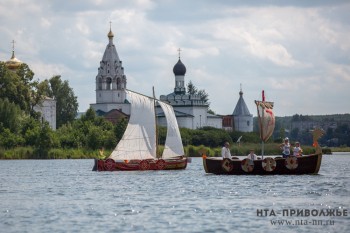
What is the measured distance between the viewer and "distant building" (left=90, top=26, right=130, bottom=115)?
194 metres

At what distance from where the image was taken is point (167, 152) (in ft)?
266

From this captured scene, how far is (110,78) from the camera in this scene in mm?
197125

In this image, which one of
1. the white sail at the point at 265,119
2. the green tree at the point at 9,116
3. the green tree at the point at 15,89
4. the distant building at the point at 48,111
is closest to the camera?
the white sail at the point at 265,119

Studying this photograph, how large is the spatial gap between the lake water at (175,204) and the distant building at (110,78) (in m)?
123

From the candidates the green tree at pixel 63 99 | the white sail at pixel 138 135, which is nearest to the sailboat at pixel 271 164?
the white sail at pixel 138 135

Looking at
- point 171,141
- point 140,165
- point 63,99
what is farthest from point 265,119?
point 63,99

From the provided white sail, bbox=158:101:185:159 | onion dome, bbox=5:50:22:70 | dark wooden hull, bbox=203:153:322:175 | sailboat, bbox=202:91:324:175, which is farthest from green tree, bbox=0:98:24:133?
dark wooden hull, bbox=203:153:322:175

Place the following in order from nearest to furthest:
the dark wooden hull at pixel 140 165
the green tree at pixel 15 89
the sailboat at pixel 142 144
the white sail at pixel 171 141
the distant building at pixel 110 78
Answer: the dark wooden hull at pixel 140 165, the sailboat at pixel 142 144, the white sail at pixel 171 141, the green tree at pixel 15 89, the distant building at pixel 110 78

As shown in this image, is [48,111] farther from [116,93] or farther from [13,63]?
[116,93]

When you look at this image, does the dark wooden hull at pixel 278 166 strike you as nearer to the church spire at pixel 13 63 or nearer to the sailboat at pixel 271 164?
the sailboat at pixel 271 164

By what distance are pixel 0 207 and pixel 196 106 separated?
150863 mm

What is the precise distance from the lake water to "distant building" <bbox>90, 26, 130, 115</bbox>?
12253 cm

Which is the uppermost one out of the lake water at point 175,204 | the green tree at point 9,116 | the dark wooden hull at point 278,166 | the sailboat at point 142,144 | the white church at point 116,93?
the white church at point 116,93

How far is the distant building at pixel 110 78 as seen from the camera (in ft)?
638
